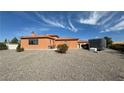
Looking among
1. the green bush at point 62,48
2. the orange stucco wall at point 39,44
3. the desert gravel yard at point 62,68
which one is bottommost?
the desert gravel yard at point 62,68

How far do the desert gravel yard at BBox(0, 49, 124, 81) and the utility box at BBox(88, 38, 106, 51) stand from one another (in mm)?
360

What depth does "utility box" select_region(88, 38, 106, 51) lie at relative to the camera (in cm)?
814

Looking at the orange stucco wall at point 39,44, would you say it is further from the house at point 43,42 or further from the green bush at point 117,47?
the green bush at point 117,47

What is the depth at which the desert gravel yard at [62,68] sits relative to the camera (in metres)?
6.38

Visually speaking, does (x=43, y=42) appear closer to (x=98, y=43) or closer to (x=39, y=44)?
(x=39, y=44)

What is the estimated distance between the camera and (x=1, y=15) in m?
7.55

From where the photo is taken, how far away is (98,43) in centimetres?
868

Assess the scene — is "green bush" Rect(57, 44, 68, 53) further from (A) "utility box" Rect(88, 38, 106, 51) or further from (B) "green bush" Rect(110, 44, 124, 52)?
(B) "green bush" Rect(110, 44, 124, 52)

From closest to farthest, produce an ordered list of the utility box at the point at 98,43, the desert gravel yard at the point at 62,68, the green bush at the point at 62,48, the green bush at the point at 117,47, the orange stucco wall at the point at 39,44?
the desert gravel yard at the point at 62,68 < the utility box at the point at 98,43 < the green bush at the point at 117,47 < the orange stucco wall at the point at 39,44 < the green bush at the point at 62,48

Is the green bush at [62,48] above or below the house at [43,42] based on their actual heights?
below

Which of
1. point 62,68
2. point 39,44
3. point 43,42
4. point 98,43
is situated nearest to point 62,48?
point 43,42

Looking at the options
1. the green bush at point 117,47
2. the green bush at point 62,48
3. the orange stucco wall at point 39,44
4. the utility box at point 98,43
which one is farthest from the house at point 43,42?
the green bush at point 117,47

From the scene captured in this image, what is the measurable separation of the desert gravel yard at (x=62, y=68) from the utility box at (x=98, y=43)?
14.2 inches

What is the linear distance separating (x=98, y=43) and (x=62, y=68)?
2557 millimetres
